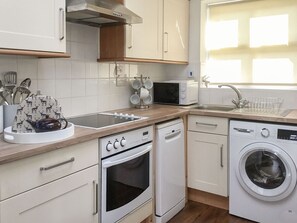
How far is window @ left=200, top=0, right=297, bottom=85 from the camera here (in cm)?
283

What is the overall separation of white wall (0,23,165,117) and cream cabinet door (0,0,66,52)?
33 centimetres

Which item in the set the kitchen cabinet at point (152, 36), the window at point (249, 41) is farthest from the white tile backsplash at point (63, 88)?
the window at point (249, 41)

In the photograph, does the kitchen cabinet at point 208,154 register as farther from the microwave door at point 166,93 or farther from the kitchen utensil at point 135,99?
the kitchen utensil at point 135,99

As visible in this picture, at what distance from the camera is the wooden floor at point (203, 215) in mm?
2445

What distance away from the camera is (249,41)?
303 centimetres

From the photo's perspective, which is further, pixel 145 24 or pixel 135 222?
pixel 145 24

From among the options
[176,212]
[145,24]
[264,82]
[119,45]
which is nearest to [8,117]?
[119,45]

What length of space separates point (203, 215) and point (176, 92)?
3.92 ft

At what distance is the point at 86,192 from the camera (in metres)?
1.67

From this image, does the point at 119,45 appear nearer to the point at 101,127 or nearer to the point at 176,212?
the point at 101,127

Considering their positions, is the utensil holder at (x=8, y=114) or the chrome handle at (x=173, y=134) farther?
the chrome handle at (x=173, y=134)

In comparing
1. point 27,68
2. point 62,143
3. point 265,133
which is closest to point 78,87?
point 27,68

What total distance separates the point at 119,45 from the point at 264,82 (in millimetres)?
1585

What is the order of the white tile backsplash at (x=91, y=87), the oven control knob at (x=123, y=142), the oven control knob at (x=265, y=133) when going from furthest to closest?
the white tile backsplash at (x=91, y=87)
the oven control knob at (x=265, y=133)
the oven control knob at (x=123, y=142)
